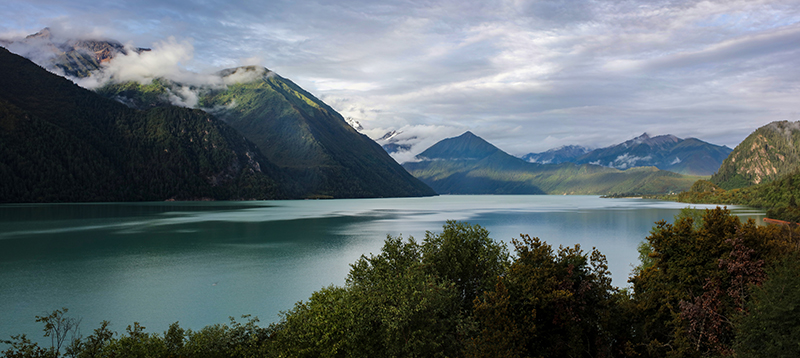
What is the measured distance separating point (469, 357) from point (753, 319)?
9.97m

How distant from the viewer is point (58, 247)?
213 feet

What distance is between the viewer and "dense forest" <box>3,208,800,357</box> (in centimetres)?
1666

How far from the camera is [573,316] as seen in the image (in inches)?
707

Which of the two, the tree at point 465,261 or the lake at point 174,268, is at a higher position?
the tree at point 465,261

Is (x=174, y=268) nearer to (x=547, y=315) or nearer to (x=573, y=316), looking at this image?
(x=547, y=315)

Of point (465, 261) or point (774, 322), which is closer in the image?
point (774, 322)

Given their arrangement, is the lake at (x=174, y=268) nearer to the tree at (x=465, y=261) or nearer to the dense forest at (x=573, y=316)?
the dense forest at (x=573, y=316)

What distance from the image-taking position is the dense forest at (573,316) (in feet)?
54.6

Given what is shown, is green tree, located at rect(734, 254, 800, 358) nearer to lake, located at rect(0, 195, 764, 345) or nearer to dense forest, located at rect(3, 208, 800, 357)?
dense forest, located at rect(3, 208, 800, 357)

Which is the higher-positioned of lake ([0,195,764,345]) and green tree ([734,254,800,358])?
green tree ([734,254,800,358])

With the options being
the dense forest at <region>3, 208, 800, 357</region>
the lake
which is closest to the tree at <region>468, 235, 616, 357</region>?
the dense forest at <region>3, 208, 800, 357</region>

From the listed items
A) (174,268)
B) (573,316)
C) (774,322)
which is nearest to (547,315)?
(573,316)

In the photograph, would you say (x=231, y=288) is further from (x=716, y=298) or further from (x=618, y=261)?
(x=618, y=261)

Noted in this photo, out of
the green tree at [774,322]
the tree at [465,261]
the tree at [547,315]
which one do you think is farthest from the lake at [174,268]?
the green tree at [774,322]
